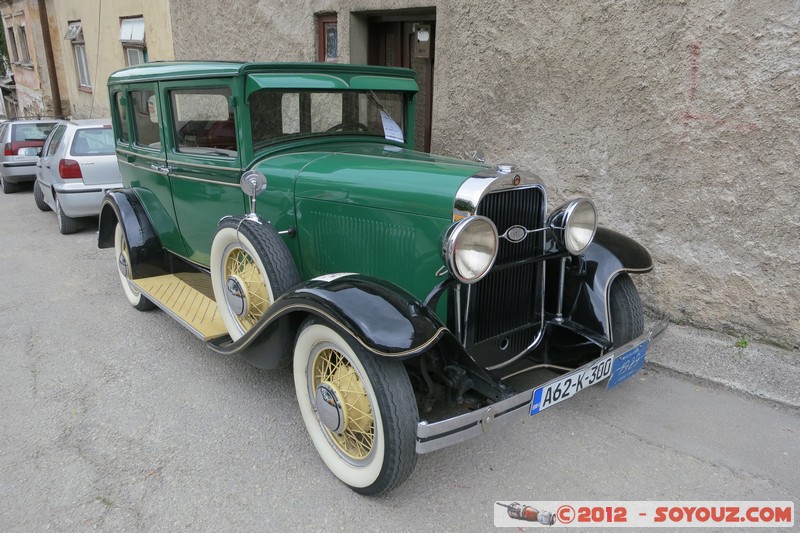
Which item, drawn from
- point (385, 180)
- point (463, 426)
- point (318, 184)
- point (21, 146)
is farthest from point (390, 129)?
point (21, 146)

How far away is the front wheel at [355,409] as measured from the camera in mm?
2150

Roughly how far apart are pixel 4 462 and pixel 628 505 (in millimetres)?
2907

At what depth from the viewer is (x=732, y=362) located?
11.3ft

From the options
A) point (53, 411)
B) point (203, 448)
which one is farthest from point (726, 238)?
point (53, 411)

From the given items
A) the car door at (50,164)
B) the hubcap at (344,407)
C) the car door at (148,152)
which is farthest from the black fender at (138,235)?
the car door at (50,164)

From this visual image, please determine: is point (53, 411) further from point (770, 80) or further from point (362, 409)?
point (770, 80)

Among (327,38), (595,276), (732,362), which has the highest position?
(327,38)

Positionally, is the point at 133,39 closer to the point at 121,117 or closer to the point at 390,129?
the point at 121,117

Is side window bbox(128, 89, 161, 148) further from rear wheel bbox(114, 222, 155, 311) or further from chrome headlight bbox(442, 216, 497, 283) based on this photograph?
chrome headlight bbox(442, 216, 497, 283)

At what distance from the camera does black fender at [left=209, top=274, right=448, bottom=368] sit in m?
2.09

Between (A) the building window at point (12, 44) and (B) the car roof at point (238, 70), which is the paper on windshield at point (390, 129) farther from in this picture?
(A) the building window at point (12, 44)

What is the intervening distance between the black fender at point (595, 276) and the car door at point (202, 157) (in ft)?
6.54

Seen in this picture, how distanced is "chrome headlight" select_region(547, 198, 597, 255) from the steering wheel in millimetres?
1459

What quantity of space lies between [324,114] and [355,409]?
76.9 inches
